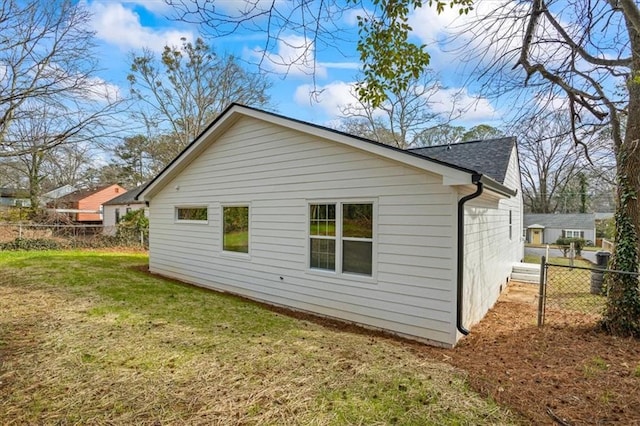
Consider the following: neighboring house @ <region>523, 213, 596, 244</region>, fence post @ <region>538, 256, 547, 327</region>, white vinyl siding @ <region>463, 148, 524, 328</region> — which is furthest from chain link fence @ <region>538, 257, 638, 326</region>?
neighboring house @ <region>523, 213, 596, 244</region>

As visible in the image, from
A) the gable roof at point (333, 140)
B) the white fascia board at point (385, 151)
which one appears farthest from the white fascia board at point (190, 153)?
the white fascia board at point (385, 151)

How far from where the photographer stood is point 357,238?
6.08 metres

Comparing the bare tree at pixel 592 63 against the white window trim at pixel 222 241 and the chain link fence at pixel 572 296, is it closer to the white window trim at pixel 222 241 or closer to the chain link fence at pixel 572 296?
the chain link fence at pixel 572 296

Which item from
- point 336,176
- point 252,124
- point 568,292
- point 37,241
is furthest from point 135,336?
point 37,241

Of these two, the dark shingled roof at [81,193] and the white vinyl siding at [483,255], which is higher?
the dark shingled roof at [81,193]

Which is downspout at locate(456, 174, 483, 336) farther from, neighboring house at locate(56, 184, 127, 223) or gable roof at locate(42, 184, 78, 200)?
neighboring house at locate(56, 184, 127, 223)

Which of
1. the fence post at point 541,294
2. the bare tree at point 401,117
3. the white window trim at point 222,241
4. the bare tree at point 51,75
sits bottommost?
the fence post at point 541,294

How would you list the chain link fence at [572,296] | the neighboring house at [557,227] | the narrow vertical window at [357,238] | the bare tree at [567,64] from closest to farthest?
the bare tree at [567,64]
the chain link fence at [572,296]
the narrow vertical window at [357,238]
the neighboring house at [557,227]

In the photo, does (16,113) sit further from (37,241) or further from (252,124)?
(37,241)

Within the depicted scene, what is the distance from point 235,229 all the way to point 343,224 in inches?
129

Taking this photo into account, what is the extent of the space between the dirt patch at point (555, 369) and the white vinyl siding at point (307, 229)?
30.8 inches

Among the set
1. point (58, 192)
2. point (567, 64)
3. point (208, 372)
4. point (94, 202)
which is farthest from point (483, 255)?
point (94, 202)

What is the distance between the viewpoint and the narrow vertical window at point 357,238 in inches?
234

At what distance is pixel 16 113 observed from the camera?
8.78 m
